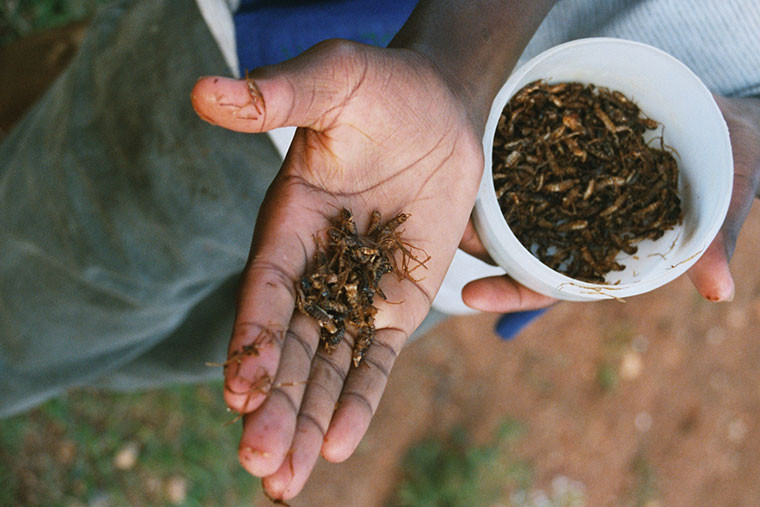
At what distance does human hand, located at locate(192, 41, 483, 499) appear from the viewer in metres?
1.89

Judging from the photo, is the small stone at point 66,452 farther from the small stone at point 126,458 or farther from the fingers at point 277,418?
the fingers at point 277,418

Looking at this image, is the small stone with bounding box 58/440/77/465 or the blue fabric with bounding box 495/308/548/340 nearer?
the blue fabric with bounding box 495/308/548/340

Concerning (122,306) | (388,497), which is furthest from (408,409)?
(122,306)

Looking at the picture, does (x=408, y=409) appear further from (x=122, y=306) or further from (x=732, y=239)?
(x=732, y=239)

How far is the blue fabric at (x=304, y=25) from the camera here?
3.06m

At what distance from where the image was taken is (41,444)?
5359 millimetres

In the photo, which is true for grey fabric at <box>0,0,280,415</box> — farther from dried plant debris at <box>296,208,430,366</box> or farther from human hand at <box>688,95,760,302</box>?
human hand at <box>688,95,760,302</box>

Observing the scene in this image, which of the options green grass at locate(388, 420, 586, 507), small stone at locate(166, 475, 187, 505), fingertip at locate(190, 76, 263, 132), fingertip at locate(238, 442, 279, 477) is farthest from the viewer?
green grass at locate(388, 420, 586, 507)

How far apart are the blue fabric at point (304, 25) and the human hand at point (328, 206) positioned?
0.69 meters

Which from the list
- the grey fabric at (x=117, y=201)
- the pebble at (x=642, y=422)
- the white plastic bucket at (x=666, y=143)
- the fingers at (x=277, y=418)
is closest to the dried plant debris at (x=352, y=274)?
the fingers at (x=277, y=418)

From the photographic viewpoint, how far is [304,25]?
10.0ft

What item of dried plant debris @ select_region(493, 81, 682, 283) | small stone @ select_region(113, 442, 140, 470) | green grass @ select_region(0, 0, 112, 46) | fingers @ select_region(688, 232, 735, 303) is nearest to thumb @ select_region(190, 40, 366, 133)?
dried plant debris @ select_region(493, 81, 682, 283)

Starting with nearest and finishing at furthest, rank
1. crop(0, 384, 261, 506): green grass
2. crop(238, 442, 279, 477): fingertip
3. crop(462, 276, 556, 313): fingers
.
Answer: crop(238, 442, 279, 477): fingertip
crop(462, 276, 556, 313): fingers
crop(0, 384, 261, 506): green grass

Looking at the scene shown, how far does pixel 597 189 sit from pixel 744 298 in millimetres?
5709
